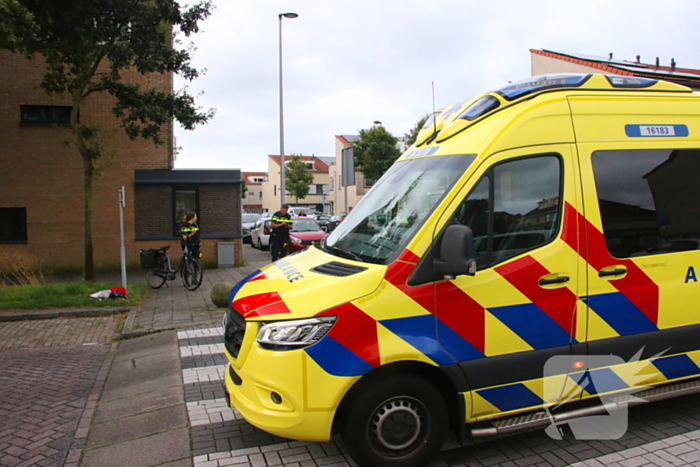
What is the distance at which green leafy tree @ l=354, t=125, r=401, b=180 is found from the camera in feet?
146

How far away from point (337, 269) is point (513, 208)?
126cm

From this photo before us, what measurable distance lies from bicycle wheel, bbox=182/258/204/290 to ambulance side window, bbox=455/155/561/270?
897 cm

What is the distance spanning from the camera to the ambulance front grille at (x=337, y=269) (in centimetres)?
354

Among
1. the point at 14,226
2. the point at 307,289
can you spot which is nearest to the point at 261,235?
the point at 14,226

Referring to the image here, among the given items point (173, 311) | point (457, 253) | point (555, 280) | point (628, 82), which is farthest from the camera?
point (173, 311)

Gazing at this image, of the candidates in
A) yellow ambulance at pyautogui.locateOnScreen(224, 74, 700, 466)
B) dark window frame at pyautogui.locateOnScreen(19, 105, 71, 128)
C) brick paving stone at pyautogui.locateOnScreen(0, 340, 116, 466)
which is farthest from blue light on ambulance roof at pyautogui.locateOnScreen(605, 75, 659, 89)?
dark window frame at pyautogui.locateOnScreen(19, 105, 71, 128)

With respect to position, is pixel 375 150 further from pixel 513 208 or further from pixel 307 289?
pixel 307 289

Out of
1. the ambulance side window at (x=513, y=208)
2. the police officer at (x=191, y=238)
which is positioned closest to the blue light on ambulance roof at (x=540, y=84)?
the ambulance side window at (x=513, y=208)

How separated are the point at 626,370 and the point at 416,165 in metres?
2.10

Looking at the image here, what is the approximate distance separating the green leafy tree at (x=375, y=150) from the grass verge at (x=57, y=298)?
1390 inches

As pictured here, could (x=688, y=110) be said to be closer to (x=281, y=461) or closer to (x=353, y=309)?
(x=353, y=309)

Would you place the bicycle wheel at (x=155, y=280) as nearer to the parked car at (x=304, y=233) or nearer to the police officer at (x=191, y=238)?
the police officer at (x=191, y=238)

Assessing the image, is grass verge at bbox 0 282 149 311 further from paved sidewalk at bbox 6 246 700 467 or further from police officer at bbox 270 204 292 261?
police officer at bbox 270 204 292 261

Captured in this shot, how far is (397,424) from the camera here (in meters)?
3.45
